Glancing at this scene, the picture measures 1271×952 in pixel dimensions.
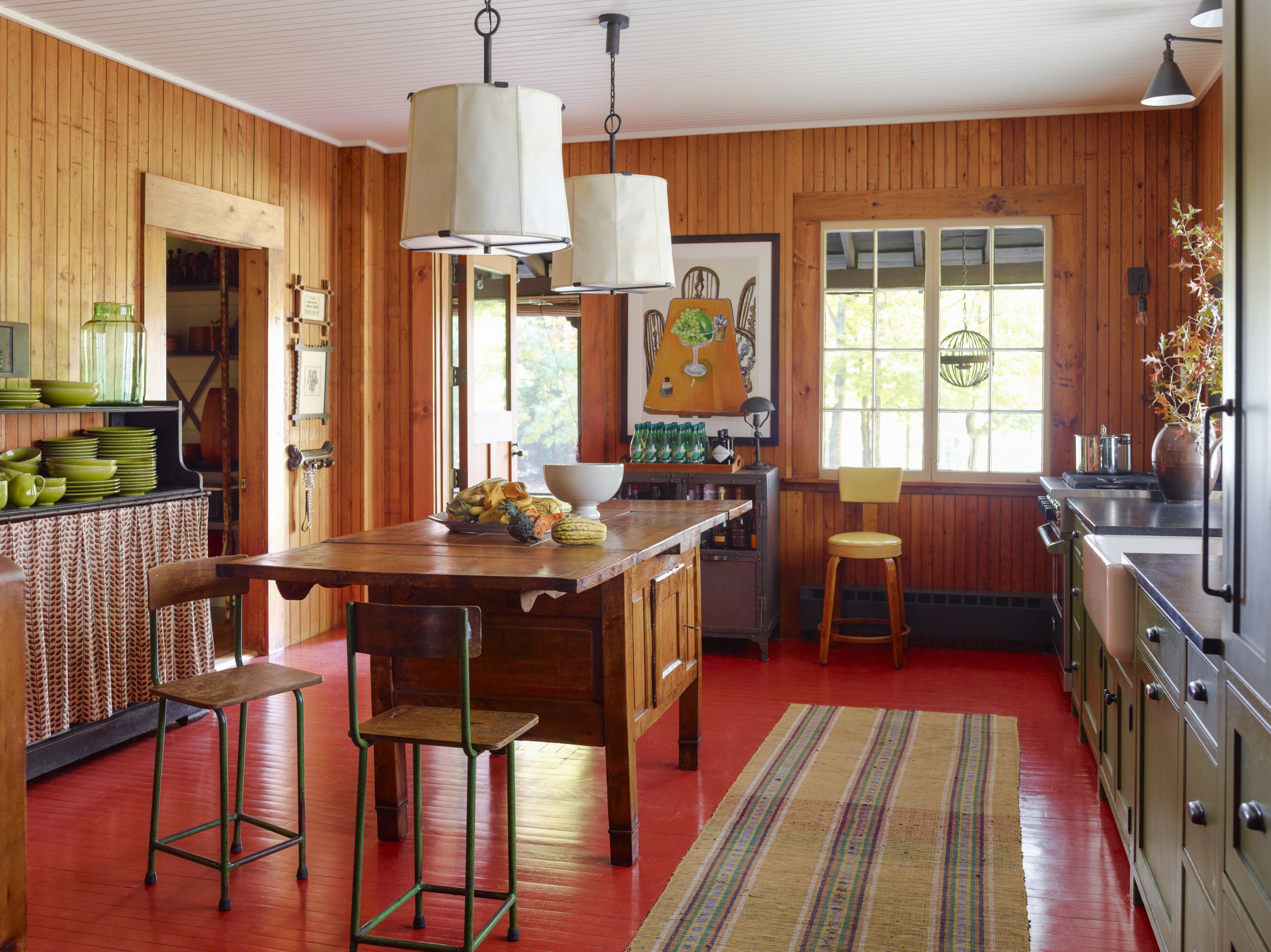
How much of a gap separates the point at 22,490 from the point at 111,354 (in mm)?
872

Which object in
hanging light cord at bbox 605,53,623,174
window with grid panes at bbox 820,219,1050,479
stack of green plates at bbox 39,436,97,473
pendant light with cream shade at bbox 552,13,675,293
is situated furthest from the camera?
window with grid panes at bbox 820,219,1050,479

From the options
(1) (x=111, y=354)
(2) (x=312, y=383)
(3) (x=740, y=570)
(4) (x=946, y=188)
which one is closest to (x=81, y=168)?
(1) (x=111, y=354)

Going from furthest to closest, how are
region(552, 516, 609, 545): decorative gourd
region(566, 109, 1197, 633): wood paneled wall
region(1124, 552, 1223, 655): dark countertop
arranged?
region(566, 109, 1197, 633): wood paneled wall
region(552, 516, 609, 545): decorative gourd
region(1124, 552, 1223, 655): dark countertop

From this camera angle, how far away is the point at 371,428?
22.5 ft

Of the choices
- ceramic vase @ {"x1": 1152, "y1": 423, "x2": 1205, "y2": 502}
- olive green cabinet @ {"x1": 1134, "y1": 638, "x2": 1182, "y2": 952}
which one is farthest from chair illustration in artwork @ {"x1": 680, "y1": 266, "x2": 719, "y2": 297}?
olive green cabinet @ {"x1": 1134, "y1": 638, "x2": 1182, "y2": 952}

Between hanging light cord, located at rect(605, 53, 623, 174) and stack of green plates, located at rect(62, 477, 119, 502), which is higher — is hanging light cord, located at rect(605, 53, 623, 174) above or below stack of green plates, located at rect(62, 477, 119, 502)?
above

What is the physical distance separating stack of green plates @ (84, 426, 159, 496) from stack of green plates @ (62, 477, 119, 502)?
109 millimetres

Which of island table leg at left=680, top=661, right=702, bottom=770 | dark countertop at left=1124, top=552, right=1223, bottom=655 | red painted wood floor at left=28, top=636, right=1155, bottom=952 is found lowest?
red painted wood floor at left=28, top=636, right=1155, bottom=952

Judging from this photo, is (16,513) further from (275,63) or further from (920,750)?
(920,750)

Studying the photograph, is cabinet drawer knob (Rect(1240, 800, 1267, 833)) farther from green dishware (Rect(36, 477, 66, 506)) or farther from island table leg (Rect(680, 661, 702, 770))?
green dishware (Rect(36, 477, 66, 506))

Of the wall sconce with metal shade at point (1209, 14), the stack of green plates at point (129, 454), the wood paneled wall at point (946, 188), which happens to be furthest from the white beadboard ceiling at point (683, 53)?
the stack of green plates at point (129, 454)

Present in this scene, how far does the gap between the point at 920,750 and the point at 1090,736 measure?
2.10 feet

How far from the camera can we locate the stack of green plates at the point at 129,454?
4652 millimetres

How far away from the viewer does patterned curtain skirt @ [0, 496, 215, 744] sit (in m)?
4.02
